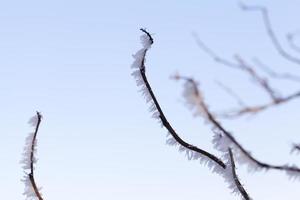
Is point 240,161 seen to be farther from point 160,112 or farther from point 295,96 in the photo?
point 160,112

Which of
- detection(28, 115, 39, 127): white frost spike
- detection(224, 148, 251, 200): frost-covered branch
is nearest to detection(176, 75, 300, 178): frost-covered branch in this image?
detection(224, 148, 251, 200): frost-covered branch

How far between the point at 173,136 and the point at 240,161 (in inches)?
34.8

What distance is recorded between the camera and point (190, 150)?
329 cm

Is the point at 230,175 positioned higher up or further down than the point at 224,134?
further down

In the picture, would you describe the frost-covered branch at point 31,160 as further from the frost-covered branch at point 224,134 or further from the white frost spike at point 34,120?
the frost-covered branch at point 224,134

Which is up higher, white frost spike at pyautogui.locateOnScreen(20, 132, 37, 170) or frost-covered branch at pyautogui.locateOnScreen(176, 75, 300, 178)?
frost-covered branch at pyautogui.locateOnScreen(176, 75, 300, 178)

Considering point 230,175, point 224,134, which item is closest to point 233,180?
point 230,175

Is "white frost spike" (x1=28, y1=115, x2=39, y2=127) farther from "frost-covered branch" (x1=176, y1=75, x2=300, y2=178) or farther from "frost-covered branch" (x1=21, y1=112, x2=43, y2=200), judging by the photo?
"frost-covered branch" (x1=176, y1=75, x2=300, y2=178)

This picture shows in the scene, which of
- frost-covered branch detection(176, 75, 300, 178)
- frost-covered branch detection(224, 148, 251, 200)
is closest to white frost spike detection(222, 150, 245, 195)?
frost-covered branch detection(224, 148, 251, 200)

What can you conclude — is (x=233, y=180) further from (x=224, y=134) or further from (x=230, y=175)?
(x=224, y=134)

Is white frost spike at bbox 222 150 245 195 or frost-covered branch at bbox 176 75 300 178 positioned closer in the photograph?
frost-covered branch at bbox 176 75 300 178

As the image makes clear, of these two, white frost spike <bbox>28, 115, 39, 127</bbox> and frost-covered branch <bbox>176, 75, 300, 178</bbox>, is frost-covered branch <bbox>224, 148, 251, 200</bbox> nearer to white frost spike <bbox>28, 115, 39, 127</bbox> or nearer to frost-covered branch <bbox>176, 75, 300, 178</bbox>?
frost-covered branch <bbox>176, 75, 300, 178</bbox>

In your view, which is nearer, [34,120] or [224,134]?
[224,134]

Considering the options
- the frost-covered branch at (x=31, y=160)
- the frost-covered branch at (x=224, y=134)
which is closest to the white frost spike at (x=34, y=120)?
the frost-covered branch at (x=31, y=160)
